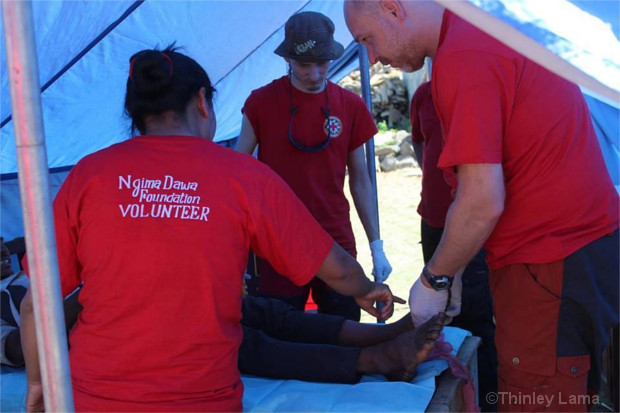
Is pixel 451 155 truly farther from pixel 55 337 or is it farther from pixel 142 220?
pixel 55 337

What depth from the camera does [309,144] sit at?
2936mm

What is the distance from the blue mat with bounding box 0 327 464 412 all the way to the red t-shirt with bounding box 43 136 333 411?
0.48 metres

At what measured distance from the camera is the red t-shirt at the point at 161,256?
149 cm

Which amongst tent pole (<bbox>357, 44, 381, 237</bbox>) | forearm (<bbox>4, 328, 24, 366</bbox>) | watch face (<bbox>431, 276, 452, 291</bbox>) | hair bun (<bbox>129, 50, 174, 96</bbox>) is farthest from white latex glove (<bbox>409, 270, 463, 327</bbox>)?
tent pole (<bbox>357, 44, 381, 237</bbox>)

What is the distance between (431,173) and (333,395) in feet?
4.90

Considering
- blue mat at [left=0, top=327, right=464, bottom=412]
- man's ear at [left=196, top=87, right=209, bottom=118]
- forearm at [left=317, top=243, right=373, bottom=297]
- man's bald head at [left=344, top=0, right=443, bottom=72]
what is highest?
man's bald head at [left=344, top=0, right=443, bottom=72]

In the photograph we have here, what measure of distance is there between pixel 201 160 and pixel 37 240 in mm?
499

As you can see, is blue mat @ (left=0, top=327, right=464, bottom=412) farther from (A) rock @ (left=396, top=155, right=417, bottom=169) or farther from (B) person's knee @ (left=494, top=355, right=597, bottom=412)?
(A) rock @ (left=396, top=155, right=417, bottom=169)

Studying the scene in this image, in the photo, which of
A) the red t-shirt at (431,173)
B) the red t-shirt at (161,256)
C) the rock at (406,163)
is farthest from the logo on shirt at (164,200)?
the rock at (406,163)

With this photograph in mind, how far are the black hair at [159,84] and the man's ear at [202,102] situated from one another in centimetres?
1

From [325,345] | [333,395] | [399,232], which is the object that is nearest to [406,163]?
[399,232]

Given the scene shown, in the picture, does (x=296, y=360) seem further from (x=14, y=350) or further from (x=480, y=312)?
(x=480, y=312)

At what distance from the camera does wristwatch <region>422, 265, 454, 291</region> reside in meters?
1.84

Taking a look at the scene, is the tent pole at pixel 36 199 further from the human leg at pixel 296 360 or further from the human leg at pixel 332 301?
the human leg at pixel 332 301
